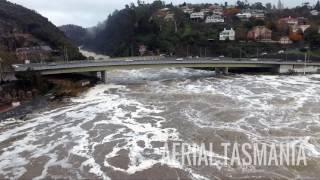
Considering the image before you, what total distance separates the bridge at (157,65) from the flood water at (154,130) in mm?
3709

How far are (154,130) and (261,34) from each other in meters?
49.6

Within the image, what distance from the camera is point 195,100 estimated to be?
30859 mm

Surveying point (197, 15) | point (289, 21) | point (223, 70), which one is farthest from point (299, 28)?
point (223, 70)

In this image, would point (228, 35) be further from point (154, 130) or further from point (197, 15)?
point (154, 130)

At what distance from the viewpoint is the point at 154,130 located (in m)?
22.7

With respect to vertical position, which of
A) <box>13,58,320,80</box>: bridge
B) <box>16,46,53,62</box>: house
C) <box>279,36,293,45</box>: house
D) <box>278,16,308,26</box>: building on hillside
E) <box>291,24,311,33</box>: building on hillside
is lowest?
<box>13,58,320,80</box>: bridge

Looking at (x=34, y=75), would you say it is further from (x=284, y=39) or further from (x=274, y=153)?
(x=284, y=39)

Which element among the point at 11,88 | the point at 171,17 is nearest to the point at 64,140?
the point at 11,88

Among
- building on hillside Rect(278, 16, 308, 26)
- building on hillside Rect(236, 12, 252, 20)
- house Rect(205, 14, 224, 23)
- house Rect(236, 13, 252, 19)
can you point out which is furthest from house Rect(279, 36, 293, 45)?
house Rect(205, 14, 224, 23)

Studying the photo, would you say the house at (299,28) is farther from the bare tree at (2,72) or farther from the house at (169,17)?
the bare tree at (2,72)

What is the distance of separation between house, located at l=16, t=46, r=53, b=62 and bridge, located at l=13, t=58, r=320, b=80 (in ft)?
46.8

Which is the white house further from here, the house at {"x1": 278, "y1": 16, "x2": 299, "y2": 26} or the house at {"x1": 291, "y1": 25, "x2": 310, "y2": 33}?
the house at {"x1": 291, "y1": 25, "x2": 310, "y2": 33}

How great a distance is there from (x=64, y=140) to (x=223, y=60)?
2910 centimetres

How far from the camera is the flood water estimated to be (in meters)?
16.8
